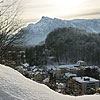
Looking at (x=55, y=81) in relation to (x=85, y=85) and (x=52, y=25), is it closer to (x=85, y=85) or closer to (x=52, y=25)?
(x=85, y=85)

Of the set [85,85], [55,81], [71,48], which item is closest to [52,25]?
[71,48]

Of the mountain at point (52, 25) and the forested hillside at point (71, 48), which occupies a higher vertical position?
the forested hillside at point (71, 48)

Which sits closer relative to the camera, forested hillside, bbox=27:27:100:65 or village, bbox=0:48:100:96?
village, bbox=0:48:100:96

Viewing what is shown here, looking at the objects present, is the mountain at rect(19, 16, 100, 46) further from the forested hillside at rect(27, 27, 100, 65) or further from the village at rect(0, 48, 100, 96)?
the village at rect(0, 48, 100, 96)

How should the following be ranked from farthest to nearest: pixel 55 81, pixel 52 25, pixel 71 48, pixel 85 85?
pixel 52 25, pixel 71 48, pixel 85 85, pixel 55 81

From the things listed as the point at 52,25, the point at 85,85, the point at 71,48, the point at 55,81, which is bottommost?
the point at 52,25

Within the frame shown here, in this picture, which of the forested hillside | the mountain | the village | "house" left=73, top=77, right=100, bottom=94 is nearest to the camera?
the village

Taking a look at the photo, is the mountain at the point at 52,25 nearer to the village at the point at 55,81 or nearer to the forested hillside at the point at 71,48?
the forested hillside at the point at 71,48

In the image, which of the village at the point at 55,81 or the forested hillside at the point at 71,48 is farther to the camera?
the forested hillside at the point at 71,48

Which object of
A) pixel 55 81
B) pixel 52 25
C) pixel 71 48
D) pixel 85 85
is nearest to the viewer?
pixel 55 81

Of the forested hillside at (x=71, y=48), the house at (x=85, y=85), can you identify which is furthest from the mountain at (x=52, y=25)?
the house at (x=85, y=85)

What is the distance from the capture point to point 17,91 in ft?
3.94

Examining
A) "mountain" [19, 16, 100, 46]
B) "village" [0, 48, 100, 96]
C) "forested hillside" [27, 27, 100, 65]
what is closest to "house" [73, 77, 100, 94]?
"village" [0, 48, 100, 96]

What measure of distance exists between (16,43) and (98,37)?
1903 inches
